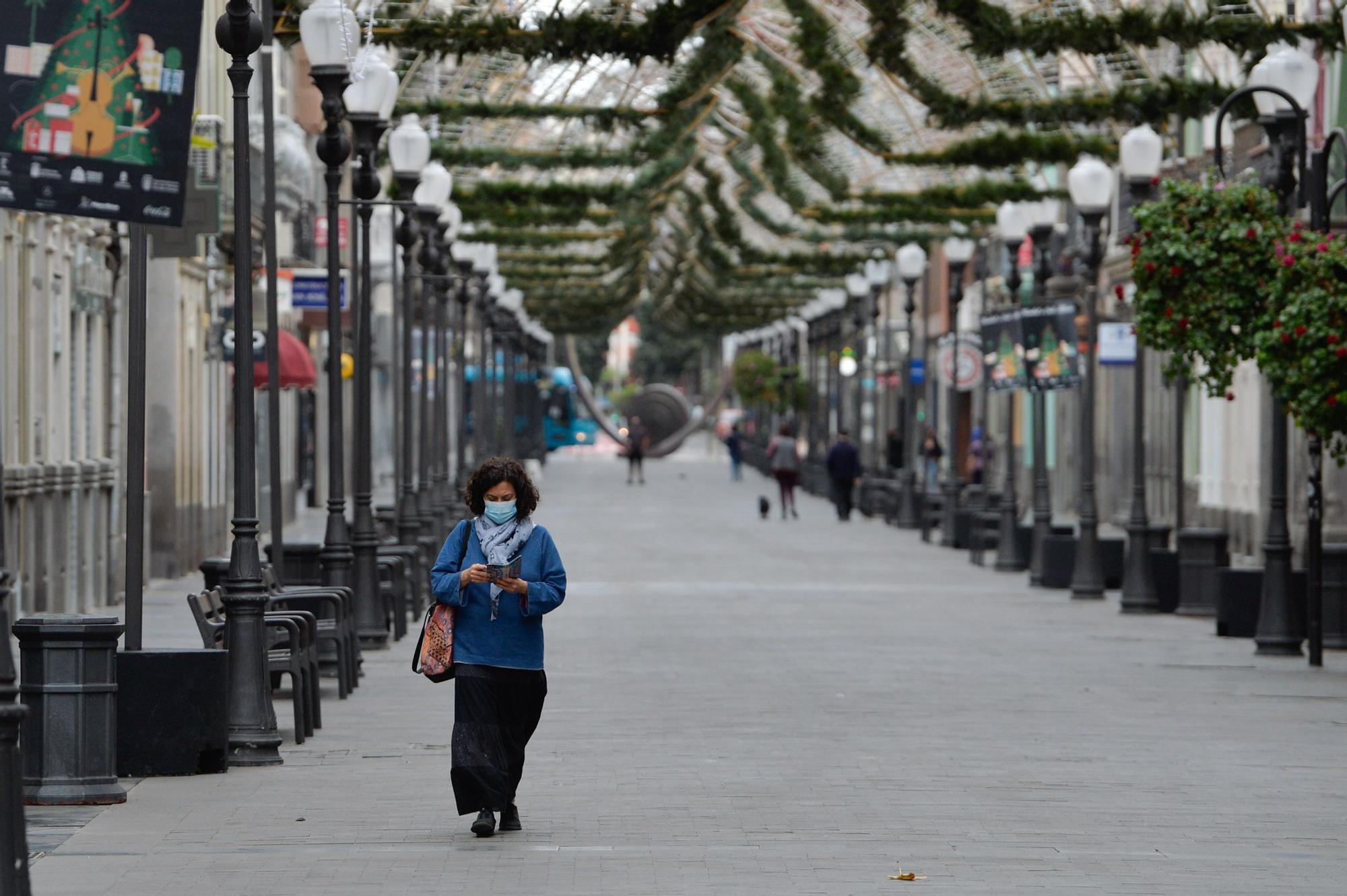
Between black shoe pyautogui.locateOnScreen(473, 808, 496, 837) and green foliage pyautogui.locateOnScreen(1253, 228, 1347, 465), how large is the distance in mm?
9021

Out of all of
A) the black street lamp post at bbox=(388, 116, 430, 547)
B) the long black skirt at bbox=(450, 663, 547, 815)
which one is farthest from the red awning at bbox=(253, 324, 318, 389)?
the long black skirt at bbox=(450, 663, 547, 815)

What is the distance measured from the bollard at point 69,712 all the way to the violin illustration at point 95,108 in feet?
7.14

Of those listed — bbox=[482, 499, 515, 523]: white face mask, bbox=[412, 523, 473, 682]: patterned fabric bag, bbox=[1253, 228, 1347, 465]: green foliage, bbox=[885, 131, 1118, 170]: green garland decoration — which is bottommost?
bbox=[412, 523, 473, 682]: patterned fabric bag

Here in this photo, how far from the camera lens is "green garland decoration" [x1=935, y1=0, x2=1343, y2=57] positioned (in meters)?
22.9

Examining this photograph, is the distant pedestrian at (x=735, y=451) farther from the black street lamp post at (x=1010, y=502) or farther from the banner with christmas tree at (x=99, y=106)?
the banner with christmas tree at (x=99, y=106)

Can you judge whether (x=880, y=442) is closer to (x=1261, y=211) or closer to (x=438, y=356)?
(x=438, y=356)

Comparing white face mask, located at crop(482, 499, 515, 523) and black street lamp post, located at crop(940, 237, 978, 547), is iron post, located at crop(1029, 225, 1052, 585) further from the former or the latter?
white face mask, located at crop(482, 499, 515, 523)

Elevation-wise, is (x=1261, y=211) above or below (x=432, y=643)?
above

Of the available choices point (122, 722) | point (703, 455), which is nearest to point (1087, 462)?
point (122, 722)

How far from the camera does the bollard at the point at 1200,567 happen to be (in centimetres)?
2597

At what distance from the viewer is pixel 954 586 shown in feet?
102

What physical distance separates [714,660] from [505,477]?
940 centimetres

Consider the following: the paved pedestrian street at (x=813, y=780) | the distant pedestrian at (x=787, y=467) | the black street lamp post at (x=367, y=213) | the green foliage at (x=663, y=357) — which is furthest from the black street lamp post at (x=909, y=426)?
the green foliage at (x=663, y=357)

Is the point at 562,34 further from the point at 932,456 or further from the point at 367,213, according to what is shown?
the point at 932,456
